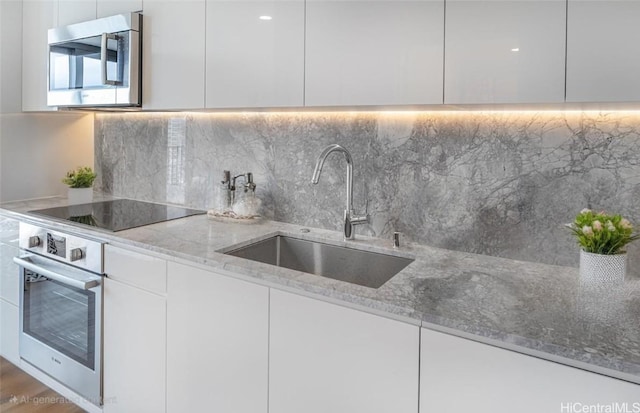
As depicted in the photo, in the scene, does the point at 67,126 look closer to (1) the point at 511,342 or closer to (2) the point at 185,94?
(2) the point at 185,94

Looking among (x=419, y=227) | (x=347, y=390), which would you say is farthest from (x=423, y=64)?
(x=347, y=390)

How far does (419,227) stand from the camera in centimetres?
181

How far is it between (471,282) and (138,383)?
4.63 ft

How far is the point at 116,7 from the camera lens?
223cm

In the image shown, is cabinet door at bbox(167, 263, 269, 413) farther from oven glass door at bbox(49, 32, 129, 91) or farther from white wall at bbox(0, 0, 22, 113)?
white wall at bbox(0, 0, 22, 113)

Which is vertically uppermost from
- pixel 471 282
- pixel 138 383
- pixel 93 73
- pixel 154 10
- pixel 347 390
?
pixel 154 10

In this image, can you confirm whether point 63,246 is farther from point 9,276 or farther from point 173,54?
point 173,54

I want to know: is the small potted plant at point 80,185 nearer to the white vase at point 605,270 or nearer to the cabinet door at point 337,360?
the cabinet door at point 337,360

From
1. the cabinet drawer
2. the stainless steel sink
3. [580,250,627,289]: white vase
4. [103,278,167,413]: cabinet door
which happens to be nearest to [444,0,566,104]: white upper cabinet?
[580,250,627,289]: white vase

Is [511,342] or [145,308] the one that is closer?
[511,342]

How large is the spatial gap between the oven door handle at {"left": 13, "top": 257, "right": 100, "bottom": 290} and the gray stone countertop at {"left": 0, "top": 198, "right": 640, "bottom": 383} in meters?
0.22

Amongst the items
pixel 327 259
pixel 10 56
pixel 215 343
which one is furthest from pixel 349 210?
pixel 10 56

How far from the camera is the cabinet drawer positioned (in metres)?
1.68

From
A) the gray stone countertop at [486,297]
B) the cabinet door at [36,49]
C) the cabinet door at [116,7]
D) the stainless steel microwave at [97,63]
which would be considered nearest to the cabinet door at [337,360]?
the gray stone countertop at [486,297]
